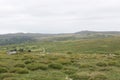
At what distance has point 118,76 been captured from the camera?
27.4 metres

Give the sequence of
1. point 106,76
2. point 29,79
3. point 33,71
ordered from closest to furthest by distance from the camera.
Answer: point 29,79
point 106,76
point 33,71

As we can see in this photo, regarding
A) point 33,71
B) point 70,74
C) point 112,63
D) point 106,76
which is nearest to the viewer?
point 106,76

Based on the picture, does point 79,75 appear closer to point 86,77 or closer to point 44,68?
point 86,77

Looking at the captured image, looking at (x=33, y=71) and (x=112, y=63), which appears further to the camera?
(x=112, y=63)

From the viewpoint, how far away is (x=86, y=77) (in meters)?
26.7

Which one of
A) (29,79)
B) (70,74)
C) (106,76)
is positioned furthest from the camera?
(70,74)

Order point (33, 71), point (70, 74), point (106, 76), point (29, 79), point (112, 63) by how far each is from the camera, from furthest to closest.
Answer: point (112, 63)
point (33, 71)
point (70, 74)
point (106, 76)
point (29, 79)

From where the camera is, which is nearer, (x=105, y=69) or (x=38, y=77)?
(x=38, y=77)

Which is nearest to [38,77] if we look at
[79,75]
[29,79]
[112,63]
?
[29,79]

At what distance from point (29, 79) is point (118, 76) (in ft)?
27.0

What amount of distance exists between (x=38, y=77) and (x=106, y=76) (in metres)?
6.14

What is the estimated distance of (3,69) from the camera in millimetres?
31016

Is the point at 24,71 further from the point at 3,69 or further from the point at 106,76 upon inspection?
the point at 106,76

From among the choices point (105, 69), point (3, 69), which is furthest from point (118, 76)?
point (3, 69)
